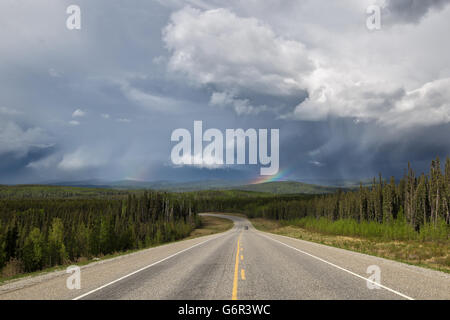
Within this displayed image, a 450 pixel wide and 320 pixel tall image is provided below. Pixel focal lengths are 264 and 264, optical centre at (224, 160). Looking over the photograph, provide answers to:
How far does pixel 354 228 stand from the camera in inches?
Result: 2339

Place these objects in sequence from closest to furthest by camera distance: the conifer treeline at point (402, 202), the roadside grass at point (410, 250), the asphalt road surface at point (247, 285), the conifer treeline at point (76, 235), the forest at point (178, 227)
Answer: the asphalt road surface at point (247, 285) < the roadside grass at point (410, 250) < the forest at point (178, 227) < the conifer treeline at point (76, 235) < the conifer treeline at point (402, 202)

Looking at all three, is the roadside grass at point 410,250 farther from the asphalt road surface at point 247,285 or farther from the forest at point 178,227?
the forest at point 178,227

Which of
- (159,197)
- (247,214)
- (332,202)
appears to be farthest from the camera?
(247,214)

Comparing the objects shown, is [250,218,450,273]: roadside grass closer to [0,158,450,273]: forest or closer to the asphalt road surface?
the asphalt road surface

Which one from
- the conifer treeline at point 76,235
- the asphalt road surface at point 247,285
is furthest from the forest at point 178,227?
the asphalt road surface at point 247,285

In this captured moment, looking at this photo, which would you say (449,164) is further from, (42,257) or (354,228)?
(42,257)

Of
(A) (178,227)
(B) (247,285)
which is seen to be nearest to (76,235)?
(A) (178,227)

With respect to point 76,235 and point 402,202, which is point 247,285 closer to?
point 76,235

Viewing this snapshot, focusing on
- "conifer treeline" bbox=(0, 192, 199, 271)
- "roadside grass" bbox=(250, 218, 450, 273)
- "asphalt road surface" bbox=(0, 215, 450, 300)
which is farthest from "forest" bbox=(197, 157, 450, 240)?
"conifer treeline" bbox=(0, 192, 199, 271)

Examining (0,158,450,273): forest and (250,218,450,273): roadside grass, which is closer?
(250,218,450,273): roadside grass

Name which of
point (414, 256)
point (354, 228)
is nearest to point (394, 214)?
point (354, 228)

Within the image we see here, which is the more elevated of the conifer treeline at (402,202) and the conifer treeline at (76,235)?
the conifer treeline at (402,202)
